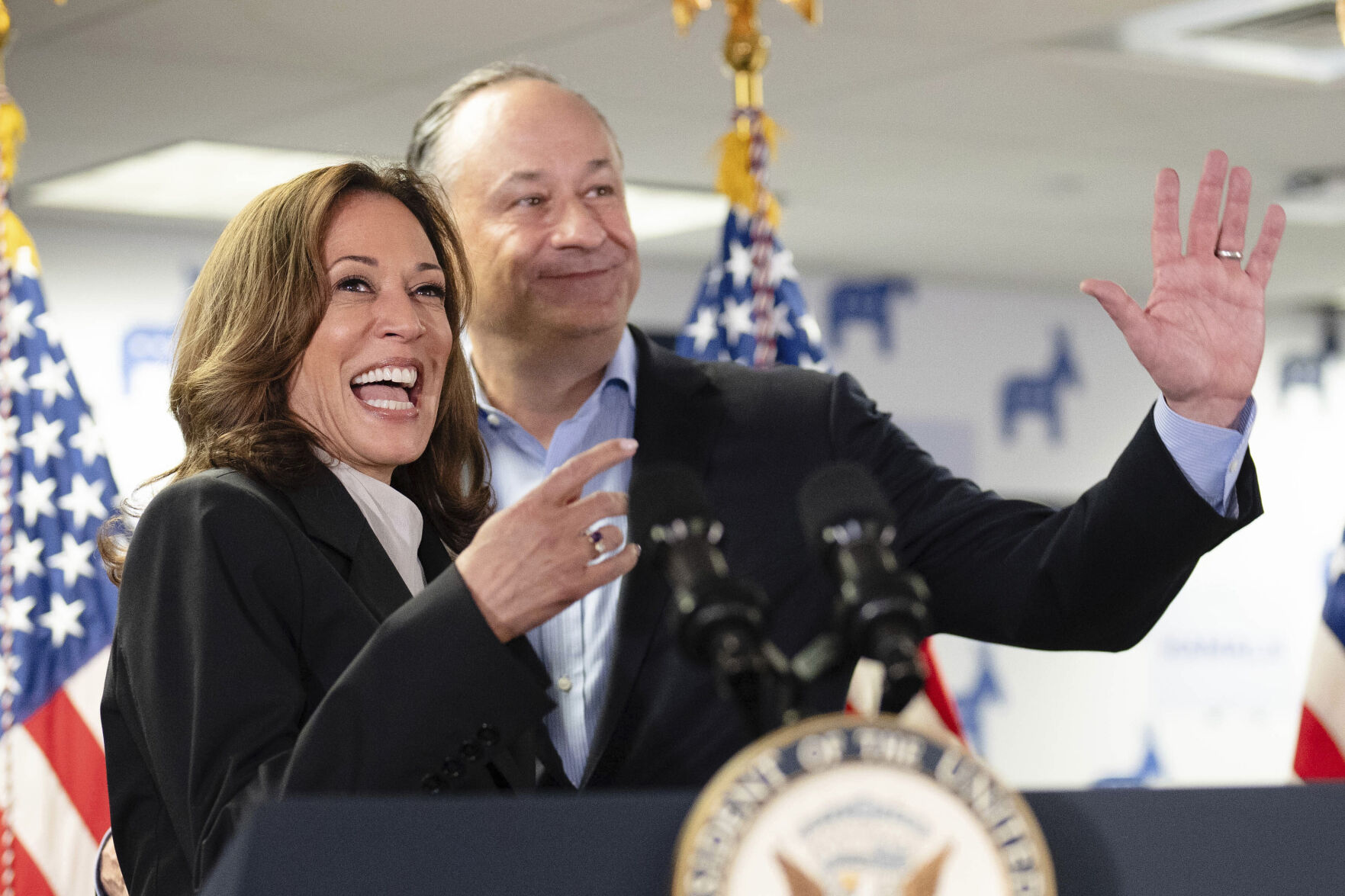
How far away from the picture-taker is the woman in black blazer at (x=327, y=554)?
106 centimetres

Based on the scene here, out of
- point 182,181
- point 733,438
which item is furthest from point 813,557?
point 182,181

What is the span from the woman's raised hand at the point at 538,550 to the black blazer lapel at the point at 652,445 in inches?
14.8

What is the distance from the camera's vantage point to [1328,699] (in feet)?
9.29

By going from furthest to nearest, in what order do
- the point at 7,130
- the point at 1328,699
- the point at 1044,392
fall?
the point at 1044,392 → the point at 1328,699 → the point at 7,130

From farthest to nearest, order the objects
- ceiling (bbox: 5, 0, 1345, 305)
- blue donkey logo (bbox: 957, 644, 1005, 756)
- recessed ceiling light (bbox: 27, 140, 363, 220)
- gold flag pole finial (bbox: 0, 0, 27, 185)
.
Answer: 1. blue donkey logo (bbox: 957, 644, 1005, 756)
2. recessed ceiling light (bbox: 27, 140, 363, 220)
3. ceiling (bbox: 5, 0, 1345, 305)
4. gold flag pole finial (bbox: 0, 0, 27, 185)

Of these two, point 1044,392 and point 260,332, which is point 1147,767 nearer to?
point 1044,392

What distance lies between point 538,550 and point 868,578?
0.43m

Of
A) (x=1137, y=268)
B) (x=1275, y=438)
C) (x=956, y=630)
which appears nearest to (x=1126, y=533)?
(x=956, y=630)

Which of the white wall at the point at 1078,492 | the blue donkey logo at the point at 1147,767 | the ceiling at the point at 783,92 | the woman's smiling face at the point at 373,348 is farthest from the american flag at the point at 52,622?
the blue donkey logo at the point at 1147,767

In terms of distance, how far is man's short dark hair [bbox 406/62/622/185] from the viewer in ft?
6.93

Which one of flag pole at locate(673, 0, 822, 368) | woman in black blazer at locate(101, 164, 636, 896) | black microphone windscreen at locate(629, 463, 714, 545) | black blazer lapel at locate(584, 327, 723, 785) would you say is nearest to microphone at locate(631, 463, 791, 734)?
black microphone windscreen at locate(629, 463, 714, 545)

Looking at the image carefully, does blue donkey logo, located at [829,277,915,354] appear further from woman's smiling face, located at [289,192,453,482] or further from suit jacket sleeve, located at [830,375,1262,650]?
woman's smiling face, located at [289,192,453,482]

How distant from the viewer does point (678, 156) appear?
5484mm

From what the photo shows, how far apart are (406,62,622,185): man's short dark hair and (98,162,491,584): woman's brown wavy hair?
52 cm
